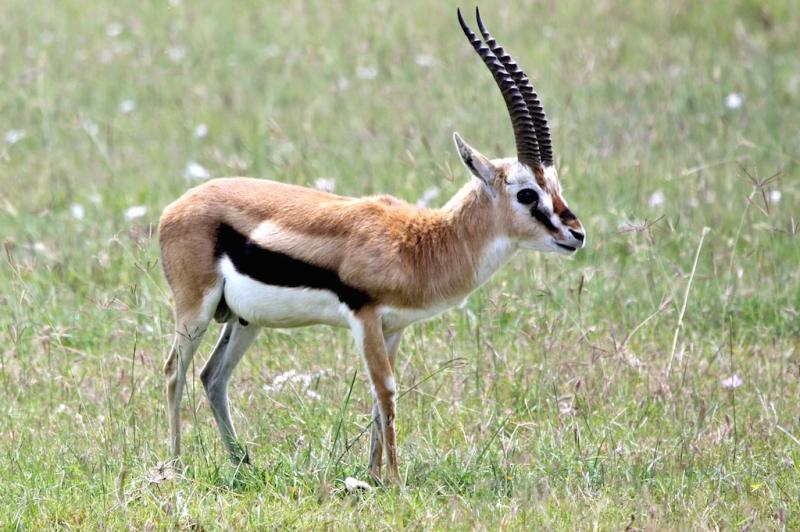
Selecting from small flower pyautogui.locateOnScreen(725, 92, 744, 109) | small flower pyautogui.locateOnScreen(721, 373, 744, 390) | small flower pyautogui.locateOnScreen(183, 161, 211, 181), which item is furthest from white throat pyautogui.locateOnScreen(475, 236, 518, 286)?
small flower pyautogui.locateOnScreen(725, 92, 744, 109)

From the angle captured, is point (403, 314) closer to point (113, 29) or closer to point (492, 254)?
point (492, 254)

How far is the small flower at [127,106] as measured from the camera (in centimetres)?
1170

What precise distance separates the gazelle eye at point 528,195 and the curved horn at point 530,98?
0.57 feet

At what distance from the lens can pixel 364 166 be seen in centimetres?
1003

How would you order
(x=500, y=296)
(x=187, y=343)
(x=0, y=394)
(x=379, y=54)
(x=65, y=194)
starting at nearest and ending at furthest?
1. (x=187, y=343)
2. (x=0, y=394)
3. (x=500, y=296)
4. (x=65, y=194)
5. (x=379, y=54)

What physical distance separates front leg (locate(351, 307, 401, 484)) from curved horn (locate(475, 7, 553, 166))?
105 cm

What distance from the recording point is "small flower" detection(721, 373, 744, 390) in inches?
260

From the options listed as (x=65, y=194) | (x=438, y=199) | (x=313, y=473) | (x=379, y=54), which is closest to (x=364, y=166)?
(x=438, y=199)

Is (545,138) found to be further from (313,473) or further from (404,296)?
(313,473)

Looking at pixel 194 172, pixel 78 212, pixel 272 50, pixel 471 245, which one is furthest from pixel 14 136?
pixel 471 245

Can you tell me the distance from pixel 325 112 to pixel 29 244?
3.64 metres

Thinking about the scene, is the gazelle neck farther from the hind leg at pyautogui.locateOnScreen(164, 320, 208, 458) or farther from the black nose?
the hind leg at pyautogui.locateOnScreen(164, 320, 208, 458)

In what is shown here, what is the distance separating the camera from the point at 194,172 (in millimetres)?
9055

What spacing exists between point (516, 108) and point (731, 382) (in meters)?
1.97
